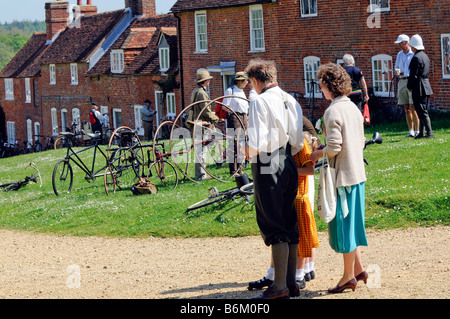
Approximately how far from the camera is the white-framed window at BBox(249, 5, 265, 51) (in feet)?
103

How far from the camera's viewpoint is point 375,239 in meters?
9.64

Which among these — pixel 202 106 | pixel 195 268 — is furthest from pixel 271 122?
pixel 202 106

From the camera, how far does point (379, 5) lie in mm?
25578

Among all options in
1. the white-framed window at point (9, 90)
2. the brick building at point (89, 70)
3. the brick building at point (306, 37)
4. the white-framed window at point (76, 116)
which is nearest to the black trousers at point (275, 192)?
the brick building at point (306, 37)

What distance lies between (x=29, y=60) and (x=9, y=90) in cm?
346

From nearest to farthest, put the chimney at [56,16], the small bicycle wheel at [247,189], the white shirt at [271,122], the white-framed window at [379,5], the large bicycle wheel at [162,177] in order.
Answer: the white shirt at [271,122] → the small bicycle wheel at [247,189] → the large bicycle wheel at [162,177] → the white-framed window at [379,5] → the chimney at [56,16]

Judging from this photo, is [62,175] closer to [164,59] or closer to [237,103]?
[237,103]

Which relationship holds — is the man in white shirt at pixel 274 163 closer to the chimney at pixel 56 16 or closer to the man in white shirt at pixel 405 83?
the man in white shirt at pixel 405 83

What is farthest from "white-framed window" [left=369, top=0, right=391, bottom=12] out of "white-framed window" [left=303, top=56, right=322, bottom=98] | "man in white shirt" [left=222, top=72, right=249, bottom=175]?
"man in white shirt" [left=222, top=72, right=249, bottom=175]

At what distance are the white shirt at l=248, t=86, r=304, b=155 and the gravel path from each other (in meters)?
1.58

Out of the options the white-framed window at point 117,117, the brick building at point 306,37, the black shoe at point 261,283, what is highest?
the brick building at point 306,37

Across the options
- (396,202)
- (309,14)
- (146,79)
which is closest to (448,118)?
(309,14)

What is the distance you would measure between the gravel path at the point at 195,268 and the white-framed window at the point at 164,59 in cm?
2797

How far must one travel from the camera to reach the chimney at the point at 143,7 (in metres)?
46.8
